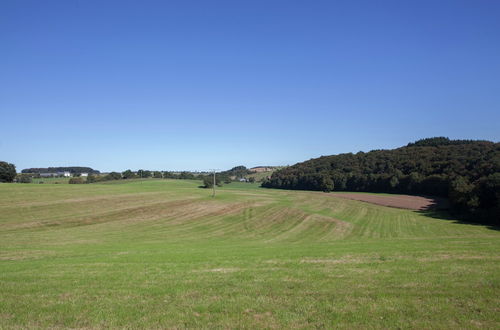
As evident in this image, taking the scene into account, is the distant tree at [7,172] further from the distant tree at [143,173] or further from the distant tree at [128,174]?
the distant tree at [143,173]

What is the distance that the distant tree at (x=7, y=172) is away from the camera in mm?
82438

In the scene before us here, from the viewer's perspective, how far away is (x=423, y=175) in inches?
3430

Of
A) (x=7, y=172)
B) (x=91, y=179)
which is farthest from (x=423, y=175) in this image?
(x=7, y=172)

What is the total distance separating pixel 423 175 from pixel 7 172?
124 meters

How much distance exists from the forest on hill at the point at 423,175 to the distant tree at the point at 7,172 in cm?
9547

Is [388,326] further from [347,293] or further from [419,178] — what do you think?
[419,178]

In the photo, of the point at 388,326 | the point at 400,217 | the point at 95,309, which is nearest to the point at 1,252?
the point at 95,309

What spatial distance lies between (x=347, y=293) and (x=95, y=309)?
723cm

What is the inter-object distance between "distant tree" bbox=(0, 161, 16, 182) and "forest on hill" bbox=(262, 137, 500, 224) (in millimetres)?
95466

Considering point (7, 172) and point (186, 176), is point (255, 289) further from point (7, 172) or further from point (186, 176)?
point (186, 176)

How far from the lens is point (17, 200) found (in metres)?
38.7

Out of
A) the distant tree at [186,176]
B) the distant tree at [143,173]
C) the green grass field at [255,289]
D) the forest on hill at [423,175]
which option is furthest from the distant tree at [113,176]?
the green grass field at [255,289]

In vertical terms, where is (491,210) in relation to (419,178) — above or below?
below

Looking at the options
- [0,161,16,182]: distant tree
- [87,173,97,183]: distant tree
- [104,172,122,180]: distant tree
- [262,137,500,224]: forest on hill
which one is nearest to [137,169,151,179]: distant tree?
[104,172,122,180]: distant tree
